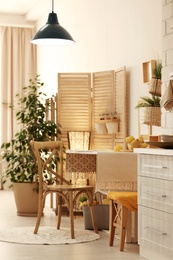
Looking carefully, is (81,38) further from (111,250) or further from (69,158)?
(111,250)

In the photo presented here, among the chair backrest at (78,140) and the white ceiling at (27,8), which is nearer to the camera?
the chair backrest at (78,140)

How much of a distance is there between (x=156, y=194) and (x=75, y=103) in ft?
9.38

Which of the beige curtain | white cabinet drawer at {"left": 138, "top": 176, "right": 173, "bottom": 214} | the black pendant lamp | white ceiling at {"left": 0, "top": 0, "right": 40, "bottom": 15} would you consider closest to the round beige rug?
white cabinet drawer at {"left": 138, "top": 176, "right": 173, "bottom": 214}

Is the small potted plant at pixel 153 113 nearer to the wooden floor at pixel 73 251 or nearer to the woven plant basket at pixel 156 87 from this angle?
the woven plant basket at pixel 156 87

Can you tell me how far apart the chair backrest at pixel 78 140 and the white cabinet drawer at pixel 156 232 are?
7.77 feet

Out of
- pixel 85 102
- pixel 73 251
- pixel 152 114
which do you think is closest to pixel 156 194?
pixel 73 251

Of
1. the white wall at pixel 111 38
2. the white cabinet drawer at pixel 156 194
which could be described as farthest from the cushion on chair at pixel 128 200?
the white wall at pixel 111 38

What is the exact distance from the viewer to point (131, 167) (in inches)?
206

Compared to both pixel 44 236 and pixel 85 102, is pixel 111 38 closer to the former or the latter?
pixel 85 102

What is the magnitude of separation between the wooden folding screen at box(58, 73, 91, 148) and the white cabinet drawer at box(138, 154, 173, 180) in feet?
8.03

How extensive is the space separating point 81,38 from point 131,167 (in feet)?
9.16

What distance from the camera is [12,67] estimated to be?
9.80 metres

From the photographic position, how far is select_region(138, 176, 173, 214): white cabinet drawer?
3.92 meters

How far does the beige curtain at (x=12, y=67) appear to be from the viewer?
9.72m
